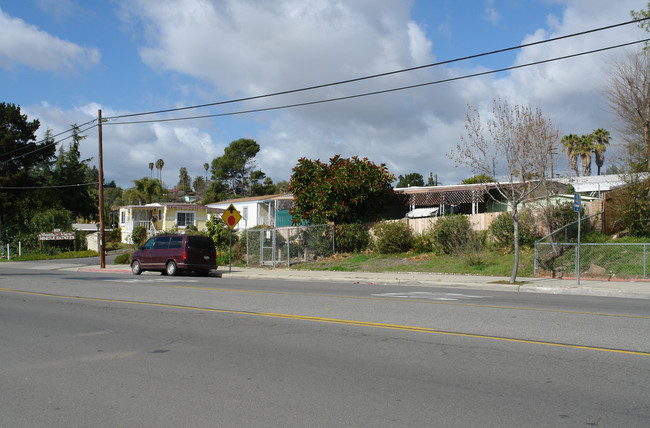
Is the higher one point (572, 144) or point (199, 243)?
point (572, 144)

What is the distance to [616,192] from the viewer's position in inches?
894

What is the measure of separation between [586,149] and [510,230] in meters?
28.9

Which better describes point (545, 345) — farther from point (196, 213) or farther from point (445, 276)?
point (196, 213)

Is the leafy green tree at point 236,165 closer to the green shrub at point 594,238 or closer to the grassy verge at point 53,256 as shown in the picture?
the grassy verge at point 53,256

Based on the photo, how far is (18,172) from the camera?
1959 inches

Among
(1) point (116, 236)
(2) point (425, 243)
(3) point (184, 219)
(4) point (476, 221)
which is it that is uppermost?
(3) point (184, 219)

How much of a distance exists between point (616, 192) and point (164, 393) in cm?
2207

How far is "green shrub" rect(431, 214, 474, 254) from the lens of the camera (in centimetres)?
2473

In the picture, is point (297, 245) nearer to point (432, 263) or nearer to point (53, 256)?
point (432, 263)

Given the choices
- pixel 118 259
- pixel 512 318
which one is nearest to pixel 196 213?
pixel 118 259

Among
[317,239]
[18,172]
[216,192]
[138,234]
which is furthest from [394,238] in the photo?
[216,192]

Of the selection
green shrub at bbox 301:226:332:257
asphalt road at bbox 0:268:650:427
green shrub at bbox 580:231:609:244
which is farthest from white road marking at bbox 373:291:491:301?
green shrub at bbox 301:226:332:257

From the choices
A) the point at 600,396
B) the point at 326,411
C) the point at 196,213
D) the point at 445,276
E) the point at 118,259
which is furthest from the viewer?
the point at 196,213

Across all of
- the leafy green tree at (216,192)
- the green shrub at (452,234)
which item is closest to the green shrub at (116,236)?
the leafy green tree at (216,192)
